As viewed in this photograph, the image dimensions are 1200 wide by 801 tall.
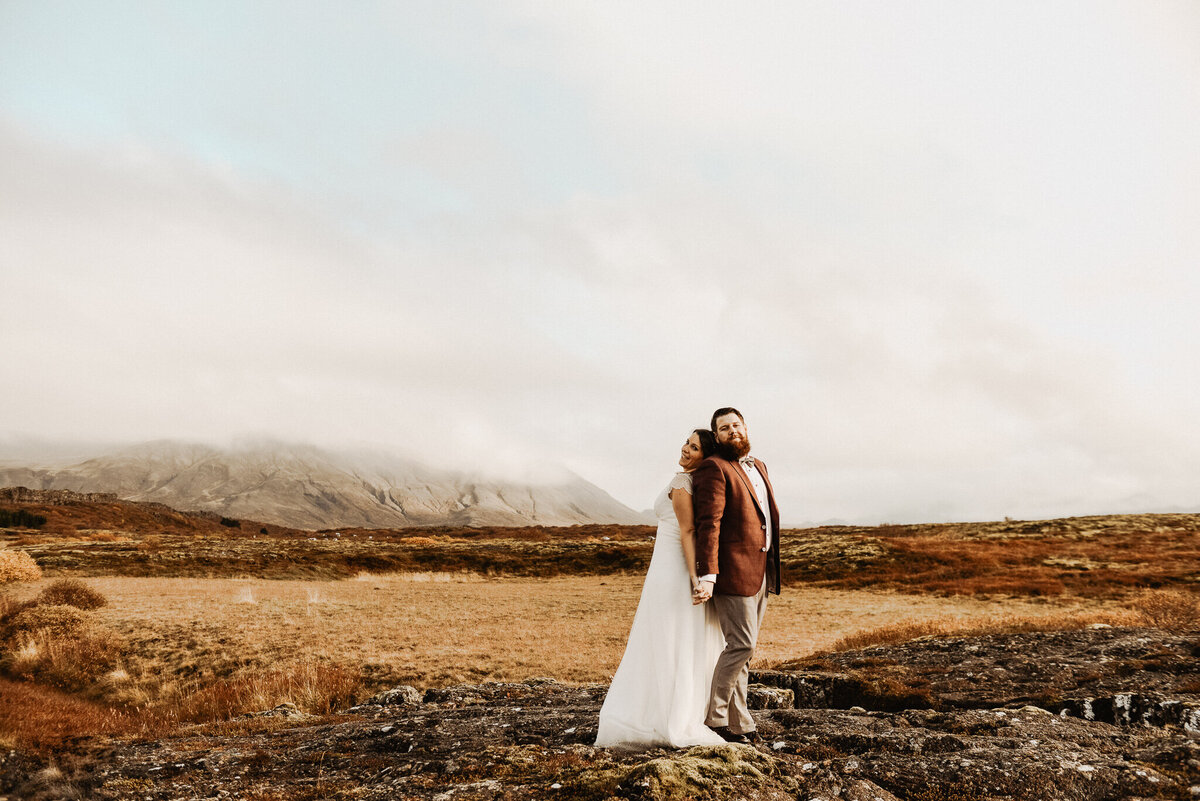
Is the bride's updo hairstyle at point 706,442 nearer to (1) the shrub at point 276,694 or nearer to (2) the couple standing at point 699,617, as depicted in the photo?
(2) the couple standing at point 699,617

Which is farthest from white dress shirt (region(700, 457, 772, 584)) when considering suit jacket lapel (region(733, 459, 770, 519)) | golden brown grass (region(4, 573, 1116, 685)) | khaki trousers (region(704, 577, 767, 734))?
golden brown grass (region(4, 573, 1116, 685))

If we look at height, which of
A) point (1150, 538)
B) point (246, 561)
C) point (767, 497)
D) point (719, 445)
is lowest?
point (246, 561)

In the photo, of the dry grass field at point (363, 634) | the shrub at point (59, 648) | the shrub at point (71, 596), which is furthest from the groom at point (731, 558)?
the shrub at point (71, 596)

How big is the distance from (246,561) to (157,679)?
31.9 m

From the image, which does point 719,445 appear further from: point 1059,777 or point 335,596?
point 335,596

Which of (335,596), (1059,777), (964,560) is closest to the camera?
(1059,777)

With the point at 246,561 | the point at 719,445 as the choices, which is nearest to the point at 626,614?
the point at 719,445

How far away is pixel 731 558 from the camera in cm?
596

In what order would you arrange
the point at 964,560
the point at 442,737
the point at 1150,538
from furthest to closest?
the point at 1150,538 → the point at 964,560 → the point at 442,737

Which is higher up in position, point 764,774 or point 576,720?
point 764,774

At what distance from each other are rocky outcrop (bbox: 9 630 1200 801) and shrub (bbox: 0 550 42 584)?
31.5 m

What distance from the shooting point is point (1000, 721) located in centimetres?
628

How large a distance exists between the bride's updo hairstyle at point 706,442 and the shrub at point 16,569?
3695 cm

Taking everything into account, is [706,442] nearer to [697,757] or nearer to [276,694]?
[697,757]
